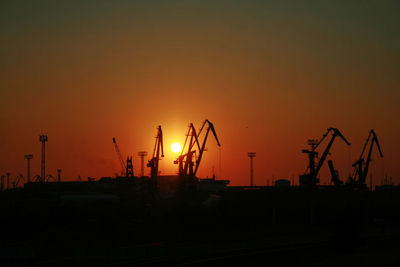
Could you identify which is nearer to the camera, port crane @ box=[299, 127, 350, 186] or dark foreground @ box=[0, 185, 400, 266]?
dark foreground @ box=[0, 185, 400, 266]

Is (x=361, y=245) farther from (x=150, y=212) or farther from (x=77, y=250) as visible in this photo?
(x=150, y=212)

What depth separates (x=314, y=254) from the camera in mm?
39906

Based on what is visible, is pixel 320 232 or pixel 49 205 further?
pixel 49 205

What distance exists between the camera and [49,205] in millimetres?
80500

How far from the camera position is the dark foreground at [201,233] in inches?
1524

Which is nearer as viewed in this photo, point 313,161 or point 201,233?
point 201,233

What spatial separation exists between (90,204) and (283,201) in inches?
1461

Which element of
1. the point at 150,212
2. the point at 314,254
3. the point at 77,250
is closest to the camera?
the point at 314,254

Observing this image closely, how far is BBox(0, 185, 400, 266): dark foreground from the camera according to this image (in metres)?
38.7

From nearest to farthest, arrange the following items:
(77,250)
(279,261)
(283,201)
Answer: (279,261) → (77,250) → (283,201)

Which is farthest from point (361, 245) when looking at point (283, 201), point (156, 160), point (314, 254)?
point (156, 160)

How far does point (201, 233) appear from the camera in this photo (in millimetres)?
62875

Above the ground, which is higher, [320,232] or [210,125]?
[210,125]

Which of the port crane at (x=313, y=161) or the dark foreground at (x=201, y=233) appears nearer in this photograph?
the dark foreground at (x=201, y=233)
